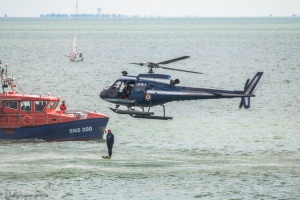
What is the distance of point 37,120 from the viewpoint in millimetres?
53875

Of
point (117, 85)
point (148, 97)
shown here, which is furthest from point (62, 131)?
point (148, 97)

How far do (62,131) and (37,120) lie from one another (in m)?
1.78

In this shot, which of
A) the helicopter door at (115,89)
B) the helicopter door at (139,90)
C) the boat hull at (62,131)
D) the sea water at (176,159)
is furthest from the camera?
the boat hull at (62,131)

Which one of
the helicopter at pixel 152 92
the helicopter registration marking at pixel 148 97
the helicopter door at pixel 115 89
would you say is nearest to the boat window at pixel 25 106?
the helicopter at pixel 152 92

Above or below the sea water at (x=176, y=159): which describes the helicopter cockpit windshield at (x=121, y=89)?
above

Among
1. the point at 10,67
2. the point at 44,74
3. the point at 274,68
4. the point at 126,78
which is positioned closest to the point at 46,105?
the point at 126,78

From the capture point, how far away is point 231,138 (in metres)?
59.3

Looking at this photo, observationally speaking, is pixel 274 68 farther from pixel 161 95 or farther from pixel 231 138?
pixel 161 95

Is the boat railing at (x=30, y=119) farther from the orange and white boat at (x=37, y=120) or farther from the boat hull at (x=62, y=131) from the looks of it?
the boat hull at (x=62, y=131)

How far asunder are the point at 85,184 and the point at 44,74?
254ft

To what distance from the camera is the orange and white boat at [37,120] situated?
53.6m

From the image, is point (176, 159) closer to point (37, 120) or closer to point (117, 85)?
point (117, 85)

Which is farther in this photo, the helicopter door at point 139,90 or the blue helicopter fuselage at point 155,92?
the helicopter door at point 139,90

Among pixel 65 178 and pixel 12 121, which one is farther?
pixel 12 121
